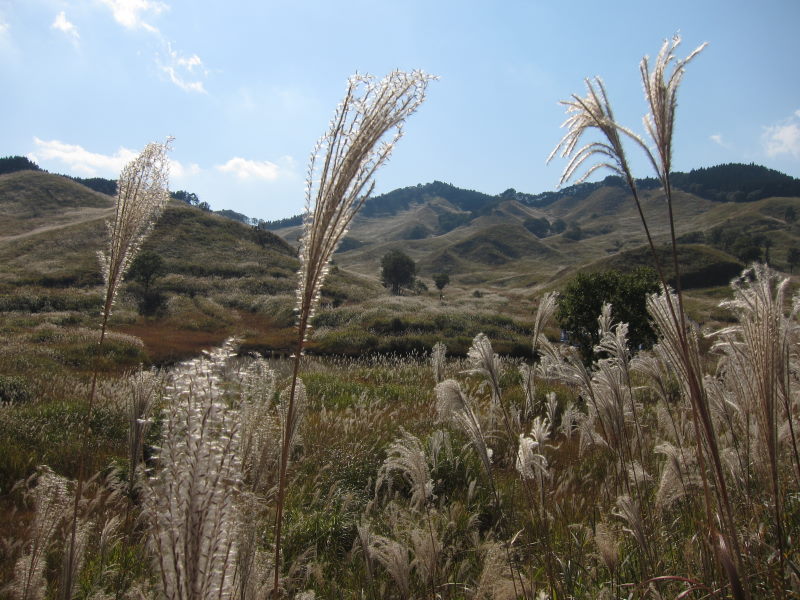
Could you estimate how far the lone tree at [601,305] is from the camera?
624 inches

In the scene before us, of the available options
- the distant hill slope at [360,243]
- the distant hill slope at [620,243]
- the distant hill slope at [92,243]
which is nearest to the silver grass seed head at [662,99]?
the distant hill slope at [360,243]

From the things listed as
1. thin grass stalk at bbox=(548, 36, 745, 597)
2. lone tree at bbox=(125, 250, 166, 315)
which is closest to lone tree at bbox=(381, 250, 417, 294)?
lone tree at bbox=(125, 250, 166, 315)

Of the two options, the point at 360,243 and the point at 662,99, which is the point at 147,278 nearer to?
the point at 662,99

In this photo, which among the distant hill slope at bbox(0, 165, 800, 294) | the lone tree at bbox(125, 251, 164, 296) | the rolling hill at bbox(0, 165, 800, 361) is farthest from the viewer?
the distant hill slope at bbox(0, 165, 800, 294)

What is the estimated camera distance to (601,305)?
52.8ft

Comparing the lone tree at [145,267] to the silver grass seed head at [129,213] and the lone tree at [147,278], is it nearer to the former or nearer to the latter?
the lone tree at [147,278]

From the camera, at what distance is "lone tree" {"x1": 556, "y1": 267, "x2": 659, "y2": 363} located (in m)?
15.9

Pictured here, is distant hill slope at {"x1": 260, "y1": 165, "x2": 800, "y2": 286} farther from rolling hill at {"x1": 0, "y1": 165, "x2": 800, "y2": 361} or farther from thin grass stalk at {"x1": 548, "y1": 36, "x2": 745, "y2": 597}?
thin grass stalk at {"x1": 548, "y1": 36, "x2": 745, "y2": 597}

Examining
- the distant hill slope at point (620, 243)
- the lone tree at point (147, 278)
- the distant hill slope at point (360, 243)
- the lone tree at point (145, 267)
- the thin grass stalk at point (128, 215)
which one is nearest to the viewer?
the thin grass stalk at point (128, 215)

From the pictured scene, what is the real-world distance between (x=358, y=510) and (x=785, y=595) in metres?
3.49

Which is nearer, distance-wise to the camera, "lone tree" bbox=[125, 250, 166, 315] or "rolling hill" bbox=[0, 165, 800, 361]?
"rolling hill" bbox=[0, 165, 800, 361]

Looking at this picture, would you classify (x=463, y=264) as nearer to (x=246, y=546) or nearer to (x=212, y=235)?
(x=212, y=235)

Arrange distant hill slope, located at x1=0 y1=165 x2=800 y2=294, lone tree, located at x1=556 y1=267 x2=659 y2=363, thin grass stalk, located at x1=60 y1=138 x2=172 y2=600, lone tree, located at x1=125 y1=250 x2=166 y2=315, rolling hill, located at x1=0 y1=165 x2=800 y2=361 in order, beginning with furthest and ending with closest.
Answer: distant hill slope, located at x1=0 y1=165 x2=800 y2=294 → lone tree, located at x1=125 y1=250 x2=166 y2=315 → rolling hill, located at x1=0 y1=165 x2=800 y2=361 → lone tree, located at x1=556 y1=267 x2=659 y2=363 → thin grass stalk, located at x1=60 y1=138 x2=172 y2=600

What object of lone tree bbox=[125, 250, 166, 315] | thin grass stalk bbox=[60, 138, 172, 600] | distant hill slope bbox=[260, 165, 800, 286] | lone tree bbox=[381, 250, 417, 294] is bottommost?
lone tree bbox=[125, 250, 166, 315]
